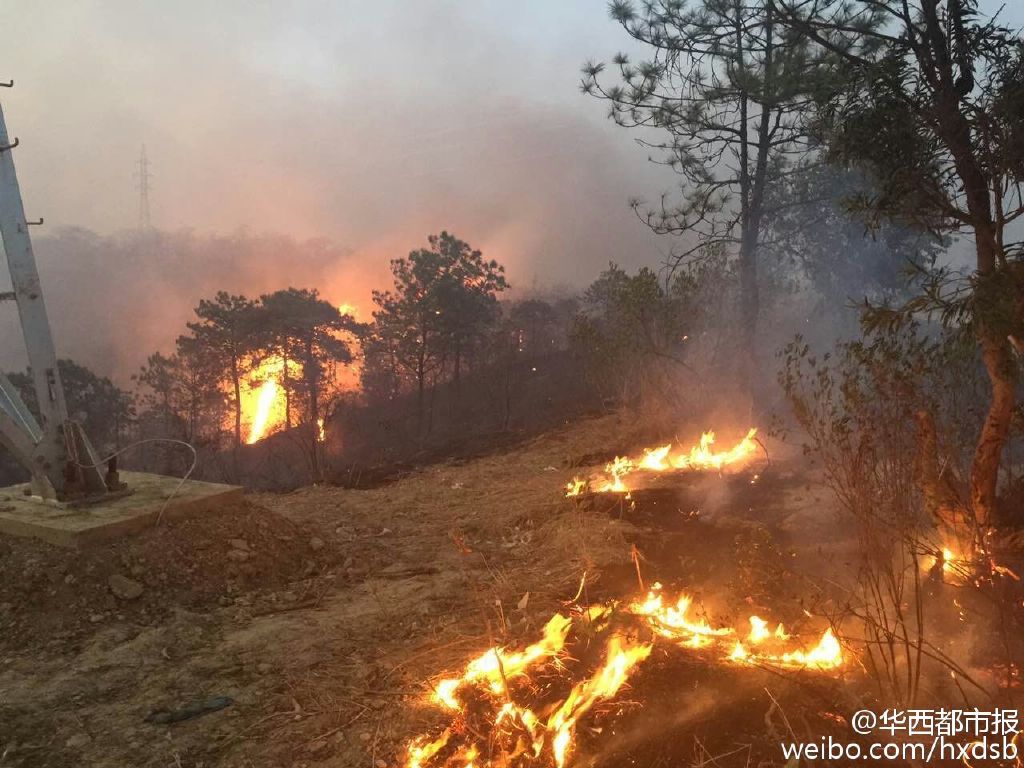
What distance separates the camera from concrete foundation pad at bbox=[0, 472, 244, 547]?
6.48 metres

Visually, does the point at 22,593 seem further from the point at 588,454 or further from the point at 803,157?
the point at 803,157

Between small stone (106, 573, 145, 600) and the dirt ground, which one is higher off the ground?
small stone (106, 573, 145, 600)

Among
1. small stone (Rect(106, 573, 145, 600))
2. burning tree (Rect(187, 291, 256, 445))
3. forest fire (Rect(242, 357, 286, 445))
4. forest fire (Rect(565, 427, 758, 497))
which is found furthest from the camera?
forest fire (Rect(242, 357, 286, 445))

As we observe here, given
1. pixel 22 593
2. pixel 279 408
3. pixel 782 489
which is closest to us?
pixel 22 593

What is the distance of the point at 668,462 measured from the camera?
12477 mm

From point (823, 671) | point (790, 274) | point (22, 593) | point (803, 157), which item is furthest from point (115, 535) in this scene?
point (790, 274)

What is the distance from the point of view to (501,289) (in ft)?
94.3

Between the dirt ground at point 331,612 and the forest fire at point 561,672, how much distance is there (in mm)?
219

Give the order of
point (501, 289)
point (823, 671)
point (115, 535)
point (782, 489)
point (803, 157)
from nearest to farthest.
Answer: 1. point (823, 671)
2. point (115, 535)
3. point (782, 489)
4. point (803, 157)
5. point (501, 289)

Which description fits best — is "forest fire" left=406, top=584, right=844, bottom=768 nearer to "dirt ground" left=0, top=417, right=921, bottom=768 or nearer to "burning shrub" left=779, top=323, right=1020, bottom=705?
"dirt ground" left=0, top=417, right=921, bottom=768

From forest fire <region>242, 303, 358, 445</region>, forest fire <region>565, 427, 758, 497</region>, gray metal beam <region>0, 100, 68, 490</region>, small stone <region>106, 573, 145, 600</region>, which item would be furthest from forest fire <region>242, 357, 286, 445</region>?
small stone <region>106, 573, 145, 600</region>

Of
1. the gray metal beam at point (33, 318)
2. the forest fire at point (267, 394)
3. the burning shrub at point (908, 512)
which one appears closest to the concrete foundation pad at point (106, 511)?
the gray metal beam at point (33, 318)

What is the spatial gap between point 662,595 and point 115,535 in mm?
5450

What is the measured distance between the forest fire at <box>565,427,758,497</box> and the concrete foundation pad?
5410mm
